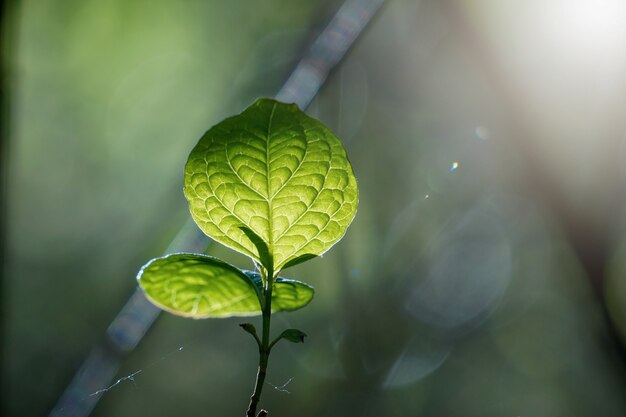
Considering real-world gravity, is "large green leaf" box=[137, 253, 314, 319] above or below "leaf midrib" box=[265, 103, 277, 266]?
below

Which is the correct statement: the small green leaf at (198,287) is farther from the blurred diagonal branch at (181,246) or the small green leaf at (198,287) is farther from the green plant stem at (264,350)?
the blurred diagonal branch at (181,246)

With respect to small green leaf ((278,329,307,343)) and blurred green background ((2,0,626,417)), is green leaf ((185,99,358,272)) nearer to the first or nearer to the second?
small green leaf ((278,329,307,343))

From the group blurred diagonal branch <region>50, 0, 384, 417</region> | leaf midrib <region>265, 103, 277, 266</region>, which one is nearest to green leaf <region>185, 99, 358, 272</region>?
leaf midrib <region>265, 103, 277, 266</region>

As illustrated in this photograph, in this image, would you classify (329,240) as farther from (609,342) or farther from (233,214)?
(609,342)

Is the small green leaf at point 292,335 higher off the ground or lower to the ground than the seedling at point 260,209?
lower

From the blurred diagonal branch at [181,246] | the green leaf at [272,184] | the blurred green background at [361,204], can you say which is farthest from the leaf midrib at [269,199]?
the blurred green background at [361,204]

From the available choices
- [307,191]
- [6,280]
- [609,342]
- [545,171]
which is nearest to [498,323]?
[609,342]

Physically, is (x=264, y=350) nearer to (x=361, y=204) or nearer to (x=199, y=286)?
(x=199, y=286)

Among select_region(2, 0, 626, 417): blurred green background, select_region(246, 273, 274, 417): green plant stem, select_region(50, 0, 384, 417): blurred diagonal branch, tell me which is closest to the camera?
select_region(246, 273, 274, 417): green plant stem
